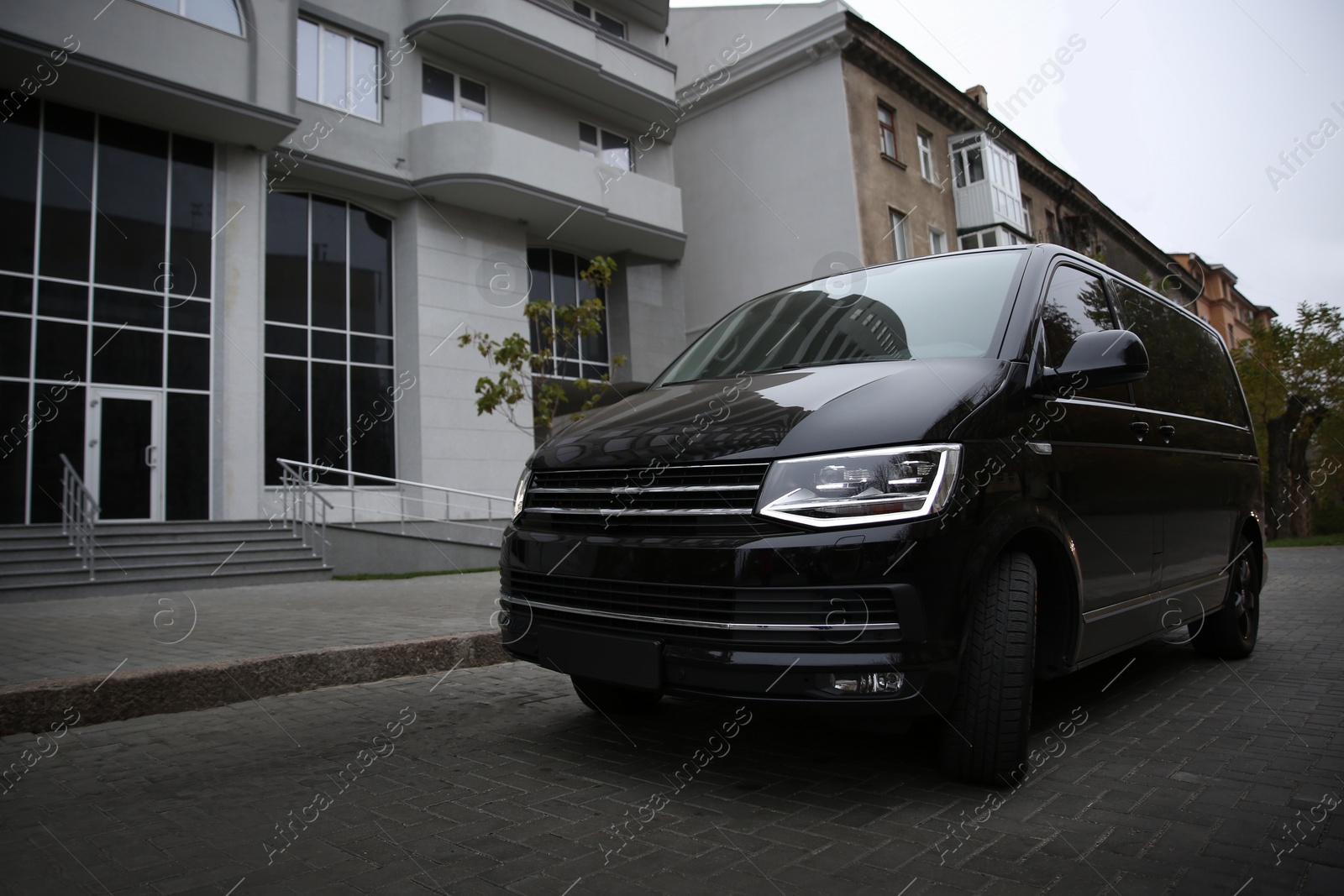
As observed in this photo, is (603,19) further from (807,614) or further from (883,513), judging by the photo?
(807,614)

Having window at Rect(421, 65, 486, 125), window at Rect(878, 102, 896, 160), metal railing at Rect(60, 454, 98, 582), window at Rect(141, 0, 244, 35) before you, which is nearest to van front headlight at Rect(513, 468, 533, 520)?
metal railing at Rect(60, 454, 98, 582)

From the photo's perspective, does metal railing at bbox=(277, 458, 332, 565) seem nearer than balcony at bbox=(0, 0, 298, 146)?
No

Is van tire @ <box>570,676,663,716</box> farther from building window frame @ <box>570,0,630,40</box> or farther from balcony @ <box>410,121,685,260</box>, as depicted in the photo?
building window frame @ <box>570,0,630,40</box>

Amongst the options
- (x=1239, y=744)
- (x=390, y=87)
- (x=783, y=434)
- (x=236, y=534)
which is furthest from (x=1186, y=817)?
(x=390, y=87)

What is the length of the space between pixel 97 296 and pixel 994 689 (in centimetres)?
1569

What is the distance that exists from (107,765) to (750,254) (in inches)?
907

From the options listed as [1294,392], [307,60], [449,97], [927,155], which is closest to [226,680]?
[307,60]

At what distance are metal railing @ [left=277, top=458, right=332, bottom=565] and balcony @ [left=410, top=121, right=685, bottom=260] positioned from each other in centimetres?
646

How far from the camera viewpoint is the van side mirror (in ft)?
11.1

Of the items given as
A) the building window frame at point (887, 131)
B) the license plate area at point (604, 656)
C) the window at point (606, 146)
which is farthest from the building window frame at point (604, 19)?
the license plate area at point (604, 656)

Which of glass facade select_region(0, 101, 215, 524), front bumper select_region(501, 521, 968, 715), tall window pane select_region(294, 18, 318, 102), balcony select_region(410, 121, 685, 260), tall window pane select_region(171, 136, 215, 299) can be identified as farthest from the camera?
balcony select_region(410, 121, 685, 260)

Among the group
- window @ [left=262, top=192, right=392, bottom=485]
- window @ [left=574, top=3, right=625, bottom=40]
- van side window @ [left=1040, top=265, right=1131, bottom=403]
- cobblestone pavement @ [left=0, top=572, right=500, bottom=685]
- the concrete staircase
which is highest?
Result: window @ [left=574, top=3, right=625, bottom=40]

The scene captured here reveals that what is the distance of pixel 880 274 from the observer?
427cm

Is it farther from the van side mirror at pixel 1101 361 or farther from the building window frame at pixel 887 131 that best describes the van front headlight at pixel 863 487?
the building window frame at pixel 887 131
